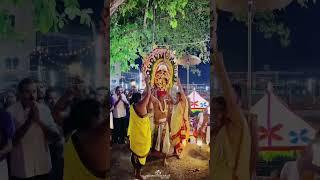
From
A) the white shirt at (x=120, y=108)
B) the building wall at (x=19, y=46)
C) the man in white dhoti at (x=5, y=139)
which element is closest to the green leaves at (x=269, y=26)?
the white shirt at (x=120, y=108)

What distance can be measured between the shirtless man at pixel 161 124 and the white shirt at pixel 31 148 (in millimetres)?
765

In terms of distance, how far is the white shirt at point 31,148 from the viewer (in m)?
3.08

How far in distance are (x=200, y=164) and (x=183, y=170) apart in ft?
0.45

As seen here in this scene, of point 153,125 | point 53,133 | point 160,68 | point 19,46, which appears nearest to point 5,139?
point 53,133

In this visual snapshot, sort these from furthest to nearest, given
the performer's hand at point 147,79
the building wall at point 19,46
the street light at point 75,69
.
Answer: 1. the performer's hand at point 147,79
2. the street light at point 75,69
3. the building wall at point 19,46

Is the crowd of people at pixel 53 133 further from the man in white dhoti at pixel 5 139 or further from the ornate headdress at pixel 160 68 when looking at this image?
the ornate headdress at pixel 160 68

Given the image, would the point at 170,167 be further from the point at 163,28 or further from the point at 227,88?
the point at 163,28

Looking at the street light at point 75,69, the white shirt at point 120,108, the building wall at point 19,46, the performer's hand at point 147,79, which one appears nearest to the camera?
the building wall at point 19,46

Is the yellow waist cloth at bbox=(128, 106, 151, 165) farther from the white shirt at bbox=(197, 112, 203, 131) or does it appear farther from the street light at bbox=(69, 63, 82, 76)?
the street light at bbox=(69, 63, 82, 76)

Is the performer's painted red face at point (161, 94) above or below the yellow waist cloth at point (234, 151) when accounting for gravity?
above

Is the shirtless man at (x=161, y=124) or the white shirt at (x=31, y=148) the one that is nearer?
the white shirt at (x=31, y=148)

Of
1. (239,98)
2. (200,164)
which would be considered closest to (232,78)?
(239,98)

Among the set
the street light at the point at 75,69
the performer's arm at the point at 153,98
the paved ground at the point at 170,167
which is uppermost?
the street light at the point at 75,69

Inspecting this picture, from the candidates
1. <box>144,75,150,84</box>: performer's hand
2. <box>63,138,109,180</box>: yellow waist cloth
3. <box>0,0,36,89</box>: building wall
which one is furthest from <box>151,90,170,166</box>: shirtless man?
Answer: <box>0,0,36,89</box>: building wall
